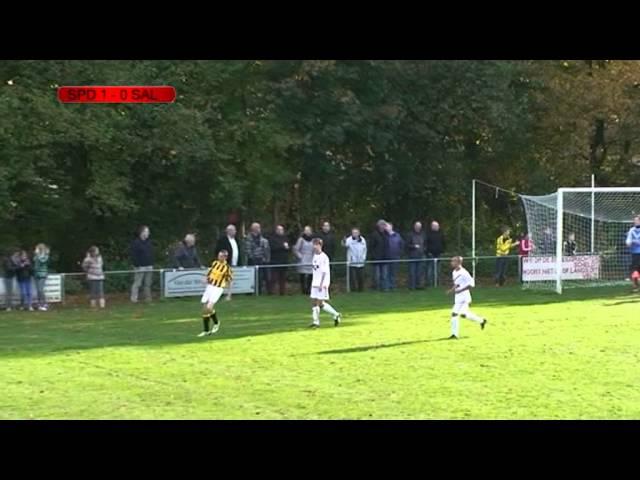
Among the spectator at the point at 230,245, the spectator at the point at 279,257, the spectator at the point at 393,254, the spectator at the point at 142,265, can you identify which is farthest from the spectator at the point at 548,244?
the spectator at the point at 142,265

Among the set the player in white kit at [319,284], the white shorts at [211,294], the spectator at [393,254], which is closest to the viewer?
the white shorts at [211,294]

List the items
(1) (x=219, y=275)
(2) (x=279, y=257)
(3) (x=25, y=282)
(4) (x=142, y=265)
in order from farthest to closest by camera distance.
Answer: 1. (2) (x=279, y=257)
2. (4) (x=142, y=265)
3. (3) (x=25, y=282)
4. (1) (x=219, y=275)

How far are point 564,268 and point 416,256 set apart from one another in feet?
13.3

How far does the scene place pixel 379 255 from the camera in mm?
30078

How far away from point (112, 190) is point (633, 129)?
59.4ft

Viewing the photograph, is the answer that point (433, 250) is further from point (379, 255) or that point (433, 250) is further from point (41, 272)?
point (41, 272)

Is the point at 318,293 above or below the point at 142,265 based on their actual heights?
below

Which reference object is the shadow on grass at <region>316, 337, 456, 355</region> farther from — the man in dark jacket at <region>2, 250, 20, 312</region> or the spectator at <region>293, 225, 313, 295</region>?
the spectator at <region>293, 225, 313, 295</region>

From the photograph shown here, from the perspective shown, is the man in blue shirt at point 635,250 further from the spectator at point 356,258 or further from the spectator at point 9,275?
the spectator at point 9,275

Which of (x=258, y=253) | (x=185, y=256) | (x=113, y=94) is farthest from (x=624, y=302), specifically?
(x=113, y=94)

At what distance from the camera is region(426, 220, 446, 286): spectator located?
30828 mm

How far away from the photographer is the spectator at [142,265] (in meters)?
26.8

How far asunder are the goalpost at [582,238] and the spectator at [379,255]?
3786 mm

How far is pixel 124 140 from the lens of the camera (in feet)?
101
